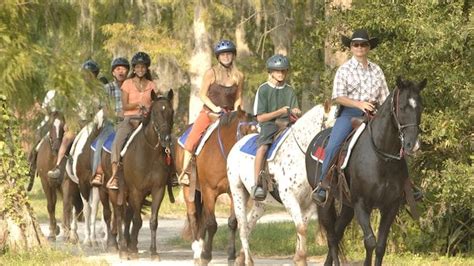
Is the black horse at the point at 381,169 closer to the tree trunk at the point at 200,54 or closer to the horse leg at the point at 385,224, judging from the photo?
the horse leg at the point at 385,224

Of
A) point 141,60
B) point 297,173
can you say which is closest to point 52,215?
point 141,60

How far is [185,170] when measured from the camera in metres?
17.4

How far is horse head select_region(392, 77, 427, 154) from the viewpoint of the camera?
12906 mm

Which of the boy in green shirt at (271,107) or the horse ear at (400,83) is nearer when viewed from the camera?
the horse ear at (400,83)

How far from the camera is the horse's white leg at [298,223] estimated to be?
14.6 m

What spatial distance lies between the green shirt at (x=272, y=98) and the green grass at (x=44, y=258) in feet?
9.09

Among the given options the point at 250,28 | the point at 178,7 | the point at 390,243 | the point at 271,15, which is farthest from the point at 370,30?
the point at 250,28

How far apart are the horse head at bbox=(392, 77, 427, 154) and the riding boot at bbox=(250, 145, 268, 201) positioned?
8.18 ft

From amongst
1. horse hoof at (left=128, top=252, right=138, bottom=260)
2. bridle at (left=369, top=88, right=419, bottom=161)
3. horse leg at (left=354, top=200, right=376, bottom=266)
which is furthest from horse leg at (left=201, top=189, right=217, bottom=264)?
bridle at (left=369, top=88, right=419, bottom=161)

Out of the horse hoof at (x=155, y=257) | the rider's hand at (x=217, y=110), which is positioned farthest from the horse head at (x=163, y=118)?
the horse hoof at (x=155, y=257)

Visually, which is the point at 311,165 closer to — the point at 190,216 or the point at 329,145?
the point at 329,145

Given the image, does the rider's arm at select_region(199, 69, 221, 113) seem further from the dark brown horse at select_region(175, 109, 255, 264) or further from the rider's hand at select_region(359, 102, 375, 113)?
the rider's hand at select_region(359, 102, 375, 113)

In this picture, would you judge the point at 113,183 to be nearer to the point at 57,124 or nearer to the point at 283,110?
the point at 57,124

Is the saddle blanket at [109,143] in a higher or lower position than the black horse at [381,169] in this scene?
lower
